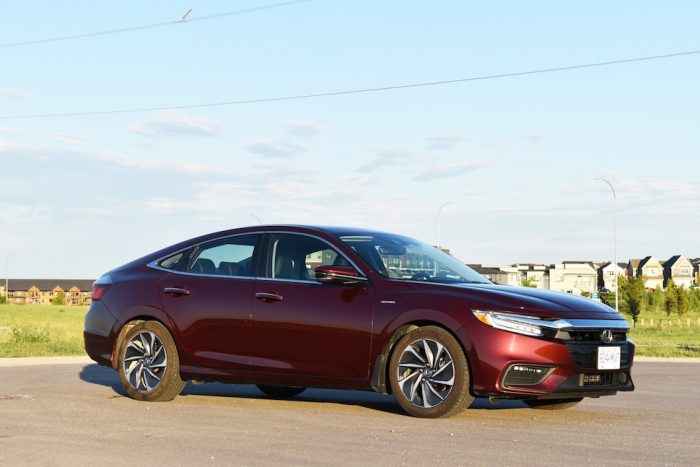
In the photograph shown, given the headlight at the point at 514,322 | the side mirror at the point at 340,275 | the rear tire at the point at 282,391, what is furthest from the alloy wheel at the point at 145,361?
the headlight at the point at 514,322

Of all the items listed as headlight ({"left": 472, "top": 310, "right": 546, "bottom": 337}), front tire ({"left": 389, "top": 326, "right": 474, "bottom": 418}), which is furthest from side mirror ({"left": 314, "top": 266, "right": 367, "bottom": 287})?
headlight ({"left": 472, "top": 310, "right": 546, "bottom": 337})

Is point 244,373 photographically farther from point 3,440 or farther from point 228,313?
point 3,440

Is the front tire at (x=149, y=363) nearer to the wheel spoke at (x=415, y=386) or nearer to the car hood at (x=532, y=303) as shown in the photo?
the wheel spoke at (x=415, y=386)

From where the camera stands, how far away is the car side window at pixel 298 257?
9969 millimetres

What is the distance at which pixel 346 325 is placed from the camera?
947 cm

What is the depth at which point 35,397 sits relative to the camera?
36.0 ft

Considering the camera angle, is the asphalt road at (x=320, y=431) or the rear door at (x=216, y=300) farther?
the rear door at (x=216, y=300)

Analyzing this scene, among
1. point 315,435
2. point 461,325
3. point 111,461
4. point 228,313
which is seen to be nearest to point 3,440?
point 111,461

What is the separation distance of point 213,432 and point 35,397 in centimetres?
352

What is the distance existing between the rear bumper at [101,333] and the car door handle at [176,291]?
2.41 feet

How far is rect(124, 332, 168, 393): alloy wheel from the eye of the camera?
10523 mm

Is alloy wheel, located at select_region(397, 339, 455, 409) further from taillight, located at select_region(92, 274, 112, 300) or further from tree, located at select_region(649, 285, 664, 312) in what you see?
tree, located at select_region(649, 285, 664, 312)

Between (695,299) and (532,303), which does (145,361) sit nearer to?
(532,303)

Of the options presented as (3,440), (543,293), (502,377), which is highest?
(543,293)
